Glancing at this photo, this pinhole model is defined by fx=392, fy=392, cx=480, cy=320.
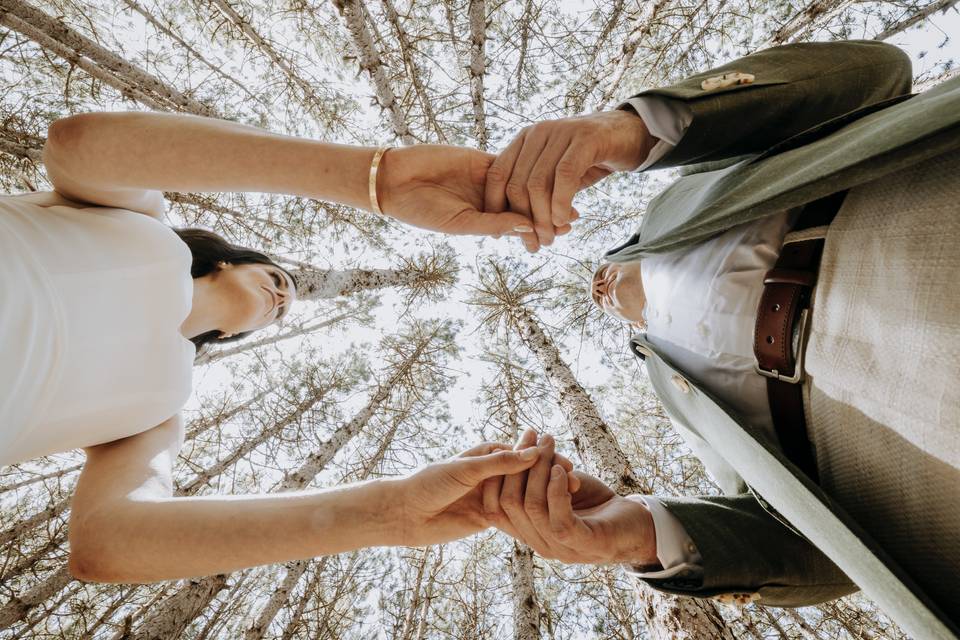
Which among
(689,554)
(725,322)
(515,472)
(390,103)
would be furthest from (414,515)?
(390,103)

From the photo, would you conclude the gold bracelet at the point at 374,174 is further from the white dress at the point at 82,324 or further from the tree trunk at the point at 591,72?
the tree trunk at the point at 591,72

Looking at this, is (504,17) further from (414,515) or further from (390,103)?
(414,515)

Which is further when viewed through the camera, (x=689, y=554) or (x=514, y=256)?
(x=514, y=256)

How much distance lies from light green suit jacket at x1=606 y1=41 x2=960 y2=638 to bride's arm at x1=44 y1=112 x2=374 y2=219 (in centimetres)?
106

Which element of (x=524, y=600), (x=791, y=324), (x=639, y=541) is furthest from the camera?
(x=524, y=600)

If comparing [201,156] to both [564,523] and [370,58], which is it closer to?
[564,523]

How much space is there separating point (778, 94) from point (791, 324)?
0.75 metres

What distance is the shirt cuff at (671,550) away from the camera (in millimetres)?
1378

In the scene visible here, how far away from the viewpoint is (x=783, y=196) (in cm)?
93

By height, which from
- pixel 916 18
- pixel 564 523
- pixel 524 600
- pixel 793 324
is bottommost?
pixel 524 600

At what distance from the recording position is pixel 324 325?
9.15 m

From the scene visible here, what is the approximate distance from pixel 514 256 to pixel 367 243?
289 centimetres

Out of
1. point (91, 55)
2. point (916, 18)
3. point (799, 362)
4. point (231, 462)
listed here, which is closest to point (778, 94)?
point (799, 362)

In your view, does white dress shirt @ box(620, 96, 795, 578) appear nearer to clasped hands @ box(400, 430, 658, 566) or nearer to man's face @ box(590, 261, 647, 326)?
clasped hands @ box(400, 430, 658, 566)
